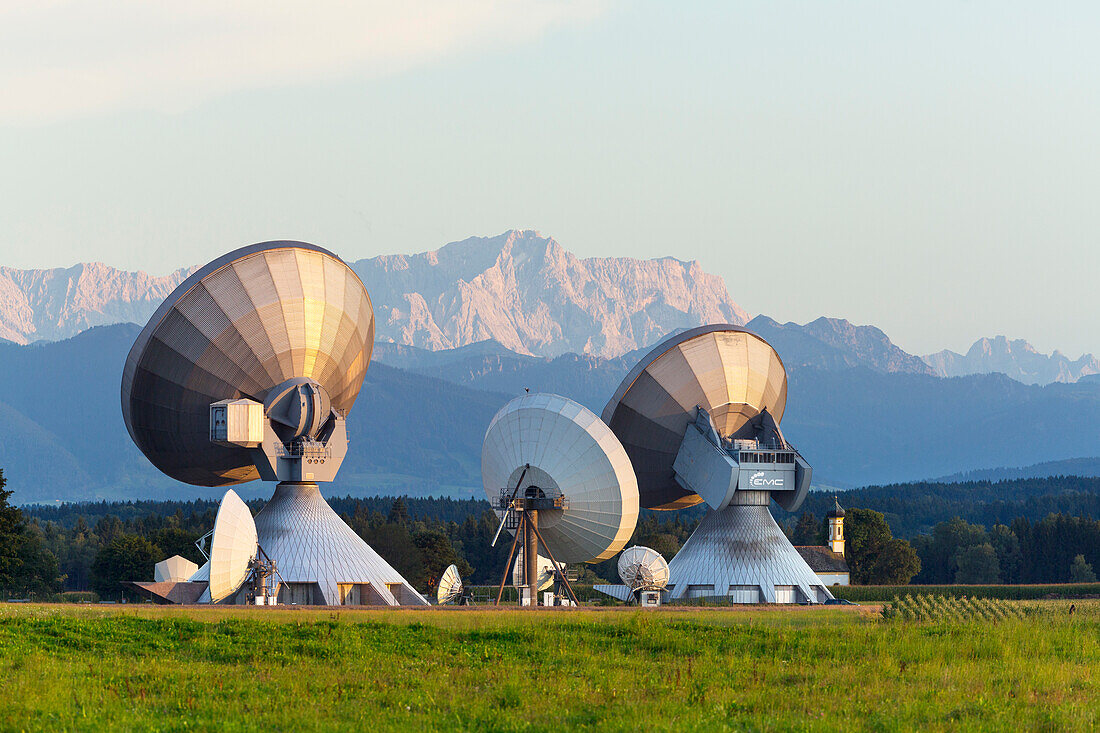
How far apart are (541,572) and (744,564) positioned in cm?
1365

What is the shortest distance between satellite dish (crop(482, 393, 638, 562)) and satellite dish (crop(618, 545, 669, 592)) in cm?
693

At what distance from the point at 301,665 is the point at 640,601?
46.3m

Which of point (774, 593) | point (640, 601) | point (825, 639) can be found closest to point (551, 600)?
point (640, 601)

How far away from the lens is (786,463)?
79000 mm

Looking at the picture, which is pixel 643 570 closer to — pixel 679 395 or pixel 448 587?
pixel 679 395

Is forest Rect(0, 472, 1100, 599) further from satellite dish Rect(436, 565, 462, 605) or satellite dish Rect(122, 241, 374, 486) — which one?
satellite dish Rect(122, 241, 374, 486)

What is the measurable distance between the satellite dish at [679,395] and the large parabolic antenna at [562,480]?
10739 millimetres

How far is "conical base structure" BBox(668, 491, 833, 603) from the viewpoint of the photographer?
78.2m

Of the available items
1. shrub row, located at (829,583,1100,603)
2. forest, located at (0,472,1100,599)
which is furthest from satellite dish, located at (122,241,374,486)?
shrub row, located at (829,583,1100,603)

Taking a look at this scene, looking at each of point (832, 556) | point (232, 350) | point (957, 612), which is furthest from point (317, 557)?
point (832, 556)

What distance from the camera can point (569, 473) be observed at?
225ft

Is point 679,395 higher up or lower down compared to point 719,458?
higher up

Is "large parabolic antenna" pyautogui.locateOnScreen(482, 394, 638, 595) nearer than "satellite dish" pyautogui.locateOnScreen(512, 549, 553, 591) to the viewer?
Yes

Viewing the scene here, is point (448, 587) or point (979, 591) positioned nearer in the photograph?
point (448, 587)
